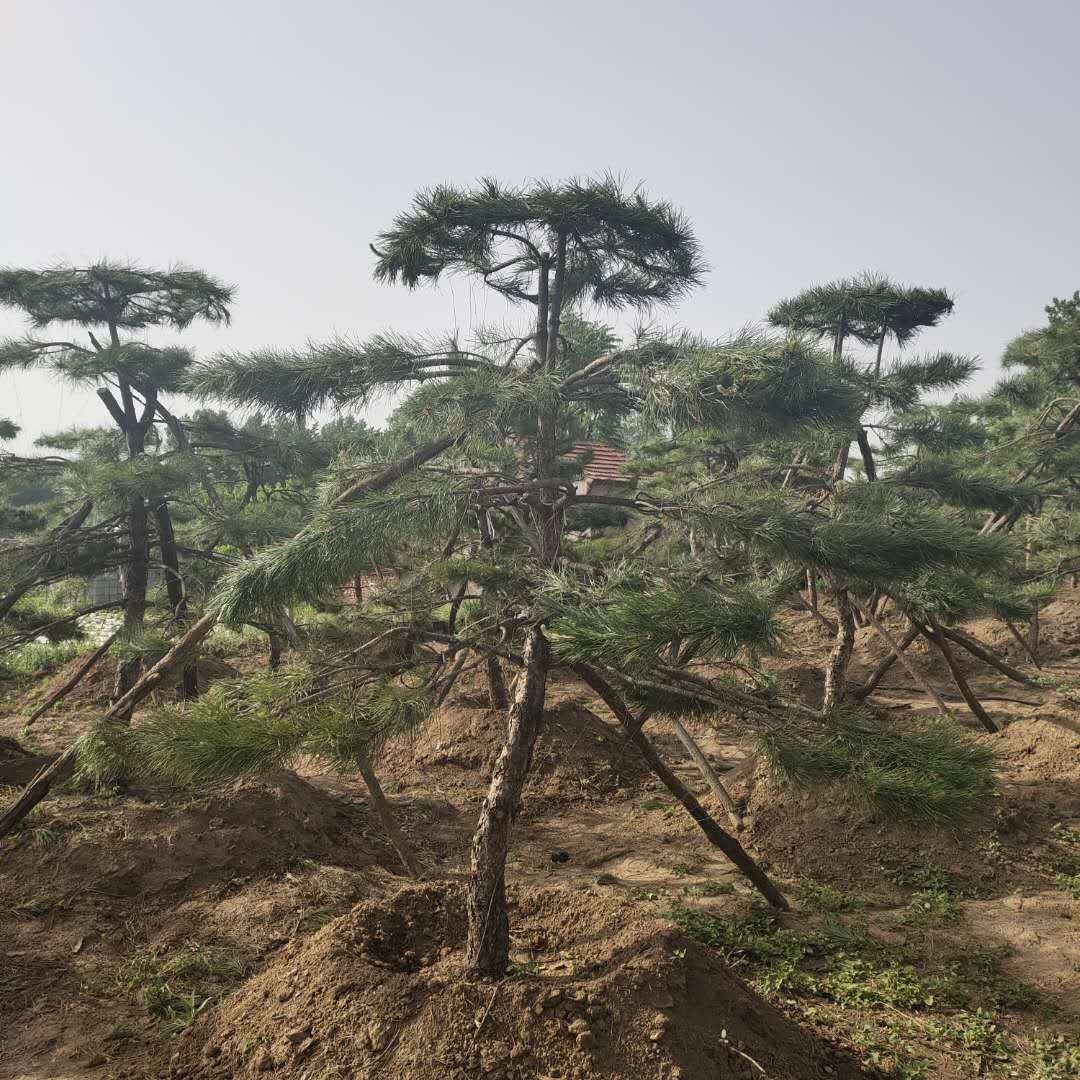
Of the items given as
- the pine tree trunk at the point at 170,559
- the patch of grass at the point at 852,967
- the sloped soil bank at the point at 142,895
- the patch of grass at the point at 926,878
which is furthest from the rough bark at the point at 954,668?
the pine tree trunk at the point at 170,559

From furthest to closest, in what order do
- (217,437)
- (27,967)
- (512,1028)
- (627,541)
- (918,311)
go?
(217,437) → (918,311) → (627,541) → (27,967) → (512,1028)

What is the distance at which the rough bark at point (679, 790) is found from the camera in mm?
5164

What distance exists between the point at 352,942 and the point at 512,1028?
3.32 ft

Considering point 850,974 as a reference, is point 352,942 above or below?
above

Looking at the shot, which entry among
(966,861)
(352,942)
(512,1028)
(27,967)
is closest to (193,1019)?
(352,942)

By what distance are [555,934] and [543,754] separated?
476cm

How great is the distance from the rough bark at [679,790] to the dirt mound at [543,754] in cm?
309

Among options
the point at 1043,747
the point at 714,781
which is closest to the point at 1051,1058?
the point at 714,781

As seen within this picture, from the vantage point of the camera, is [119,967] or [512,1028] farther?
[119,967]

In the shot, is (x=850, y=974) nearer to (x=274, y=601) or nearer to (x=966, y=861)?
(x=966, y=861)

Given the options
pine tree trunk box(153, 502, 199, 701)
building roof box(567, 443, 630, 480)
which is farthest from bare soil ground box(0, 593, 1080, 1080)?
building roof box(567, 443, 630, 480)

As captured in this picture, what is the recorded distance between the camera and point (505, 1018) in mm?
3689

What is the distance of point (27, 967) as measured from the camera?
4820 millimetres

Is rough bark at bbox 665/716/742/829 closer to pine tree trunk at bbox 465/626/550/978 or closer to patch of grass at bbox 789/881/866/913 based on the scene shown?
patch of grass at bbox 789/881/866/913
